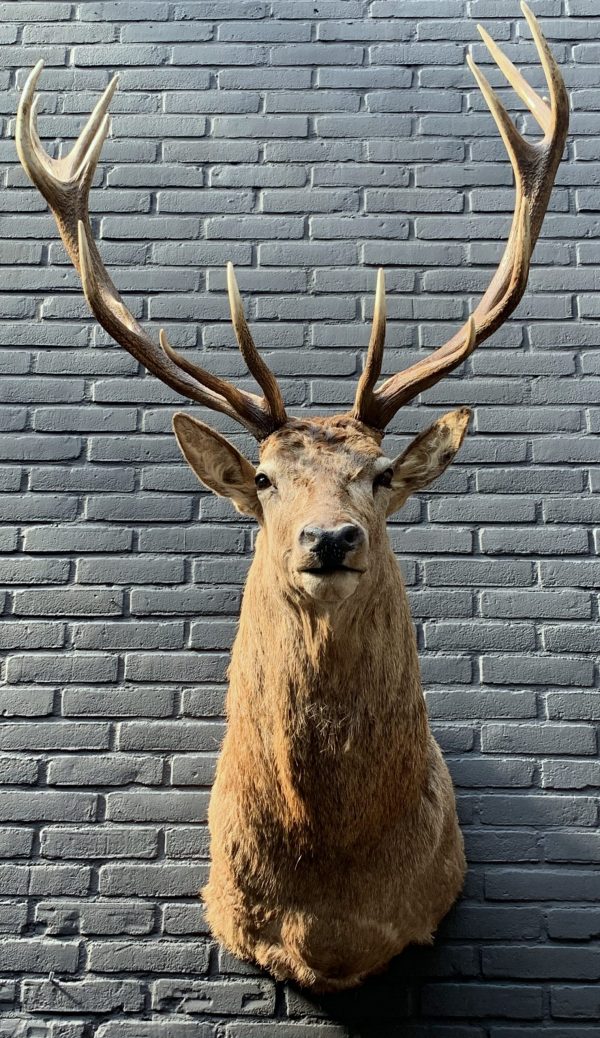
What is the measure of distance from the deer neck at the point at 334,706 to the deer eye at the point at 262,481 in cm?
21

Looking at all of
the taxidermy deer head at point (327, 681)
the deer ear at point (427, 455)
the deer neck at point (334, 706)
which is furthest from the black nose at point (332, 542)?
the deer ear at point (427, 455)

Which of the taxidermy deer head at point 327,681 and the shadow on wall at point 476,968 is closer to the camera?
the taxidermy deer head at point 327,681

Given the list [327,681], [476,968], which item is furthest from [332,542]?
[476,968]

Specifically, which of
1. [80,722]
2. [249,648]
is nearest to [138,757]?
[80,722]

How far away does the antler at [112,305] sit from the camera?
120 inches

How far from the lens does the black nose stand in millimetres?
2547

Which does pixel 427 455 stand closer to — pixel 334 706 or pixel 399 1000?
pixel 334 706

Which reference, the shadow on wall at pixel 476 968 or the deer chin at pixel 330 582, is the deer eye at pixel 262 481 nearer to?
the deer chin at pixel 330 582

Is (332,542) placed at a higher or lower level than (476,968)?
higher

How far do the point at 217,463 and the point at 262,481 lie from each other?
208 millimetres

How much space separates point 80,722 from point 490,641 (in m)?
1.35

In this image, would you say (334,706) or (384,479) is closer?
(334,706)

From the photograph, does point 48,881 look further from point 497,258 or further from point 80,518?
point 497,258

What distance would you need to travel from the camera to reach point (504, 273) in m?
3.22
